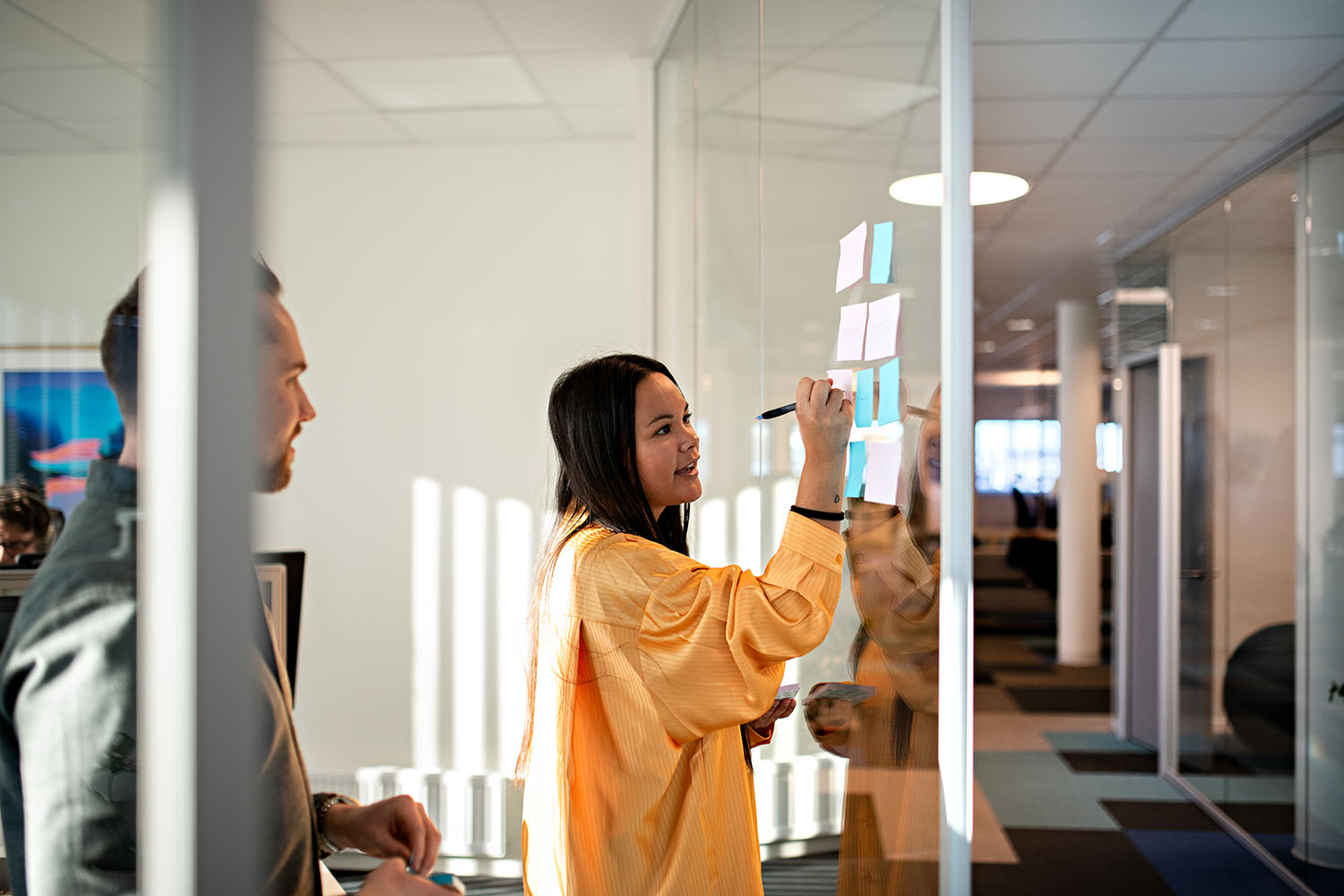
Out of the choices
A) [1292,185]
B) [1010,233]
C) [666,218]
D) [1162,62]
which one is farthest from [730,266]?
[1010,233]

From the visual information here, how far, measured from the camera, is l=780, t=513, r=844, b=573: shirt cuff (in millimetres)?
1439

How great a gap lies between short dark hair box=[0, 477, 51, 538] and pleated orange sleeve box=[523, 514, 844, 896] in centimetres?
89

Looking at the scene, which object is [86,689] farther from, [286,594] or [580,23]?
[580,23]

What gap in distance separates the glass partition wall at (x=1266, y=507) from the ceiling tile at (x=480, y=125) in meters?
2.87

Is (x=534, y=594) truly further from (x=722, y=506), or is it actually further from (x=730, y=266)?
(x=730, y=266)

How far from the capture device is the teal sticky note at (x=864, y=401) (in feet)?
5.78

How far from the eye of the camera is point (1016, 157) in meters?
4.16

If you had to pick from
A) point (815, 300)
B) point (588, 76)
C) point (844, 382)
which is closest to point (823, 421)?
point (844, 382)

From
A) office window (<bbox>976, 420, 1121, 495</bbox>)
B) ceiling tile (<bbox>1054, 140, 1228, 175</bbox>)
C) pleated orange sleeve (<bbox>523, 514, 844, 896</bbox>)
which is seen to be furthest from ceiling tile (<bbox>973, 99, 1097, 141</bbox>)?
office window (<bbox>976, 420, 1121, 495</bbox>)

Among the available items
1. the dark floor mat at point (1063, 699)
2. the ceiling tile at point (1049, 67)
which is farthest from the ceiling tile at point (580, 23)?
the dark floor mat at point (1063, 699)

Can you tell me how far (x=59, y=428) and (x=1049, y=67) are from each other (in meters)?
3.29

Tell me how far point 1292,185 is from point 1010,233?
2159mm

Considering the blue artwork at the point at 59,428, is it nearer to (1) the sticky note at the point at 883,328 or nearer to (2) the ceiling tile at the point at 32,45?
(2) the ceiling tile at the point at 32,45

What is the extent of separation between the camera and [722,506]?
2664 millimetres
